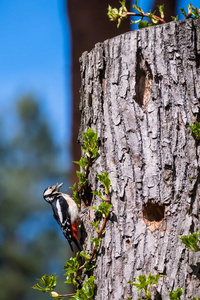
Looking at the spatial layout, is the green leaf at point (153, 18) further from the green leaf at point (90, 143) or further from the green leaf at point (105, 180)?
the green leaf at point (105, 180)

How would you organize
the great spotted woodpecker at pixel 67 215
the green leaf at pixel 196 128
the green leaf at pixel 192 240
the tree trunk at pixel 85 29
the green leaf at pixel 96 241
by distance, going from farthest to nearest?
the tree trunk at pixel 85 29
the great spotted woodpecker at pixel 67 215
the green leaf at pixel 96 241
the green leaf at pixel 196 128
the green leaf at pixel 192 240

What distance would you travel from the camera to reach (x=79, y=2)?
4637 mm

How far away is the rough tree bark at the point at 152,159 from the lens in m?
2.06

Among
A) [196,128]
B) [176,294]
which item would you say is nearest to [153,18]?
[196,128]

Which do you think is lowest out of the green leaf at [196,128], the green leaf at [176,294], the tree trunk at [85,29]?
the green leaf at [176,294]

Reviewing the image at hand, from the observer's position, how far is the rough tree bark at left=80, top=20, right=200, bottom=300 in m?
2.06

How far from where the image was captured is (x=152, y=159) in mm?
2137

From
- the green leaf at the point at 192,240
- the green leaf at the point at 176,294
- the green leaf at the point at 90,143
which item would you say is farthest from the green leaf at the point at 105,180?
the green leaf at the point at 176,294

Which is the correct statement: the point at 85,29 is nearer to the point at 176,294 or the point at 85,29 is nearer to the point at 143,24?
the point at 143,24

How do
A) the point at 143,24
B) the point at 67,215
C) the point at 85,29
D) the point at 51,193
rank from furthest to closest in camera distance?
1. the point at 85,29
2. the point at 51,193
3. the point at 67,215
4. the point at 143,24

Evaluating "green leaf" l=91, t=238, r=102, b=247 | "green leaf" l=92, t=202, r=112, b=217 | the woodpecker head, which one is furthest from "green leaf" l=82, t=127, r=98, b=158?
the woodpecker head

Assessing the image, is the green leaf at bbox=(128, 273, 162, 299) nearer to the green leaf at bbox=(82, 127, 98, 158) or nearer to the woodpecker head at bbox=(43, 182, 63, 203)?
the green leaf at bbox=(82, 127, 98, 158)

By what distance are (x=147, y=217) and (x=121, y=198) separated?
161 millimetres

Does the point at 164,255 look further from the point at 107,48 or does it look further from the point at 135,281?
the point at 107,48
